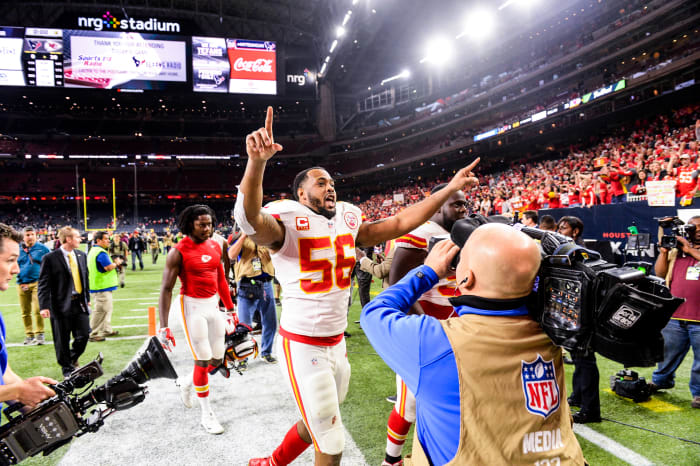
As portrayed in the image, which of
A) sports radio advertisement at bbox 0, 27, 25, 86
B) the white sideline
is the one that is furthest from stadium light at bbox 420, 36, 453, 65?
the white sideline

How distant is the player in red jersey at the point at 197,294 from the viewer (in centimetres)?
414

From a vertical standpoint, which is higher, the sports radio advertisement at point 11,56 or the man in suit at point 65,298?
the sports radio advertisement at point 11,56

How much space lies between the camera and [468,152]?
33688 mm

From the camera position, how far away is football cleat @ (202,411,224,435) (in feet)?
12.3

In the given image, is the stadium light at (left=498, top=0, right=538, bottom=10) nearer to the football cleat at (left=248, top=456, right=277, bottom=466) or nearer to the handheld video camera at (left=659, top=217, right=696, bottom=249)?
the handheld video camera at (left=659, top=217, right=696, bottom=249)

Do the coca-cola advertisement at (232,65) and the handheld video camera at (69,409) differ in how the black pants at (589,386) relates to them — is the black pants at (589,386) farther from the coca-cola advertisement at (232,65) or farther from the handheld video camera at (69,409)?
the coca-cola advertisement at (232,65)

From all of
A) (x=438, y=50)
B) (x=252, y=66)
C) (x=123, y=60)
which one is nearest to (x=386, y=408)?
(x=252, y=66)

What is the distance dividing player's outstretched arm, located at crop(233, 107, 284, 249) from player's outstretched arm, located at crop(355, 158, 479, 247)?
2.42 feet

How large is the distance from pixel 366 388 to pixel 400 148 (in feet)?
133

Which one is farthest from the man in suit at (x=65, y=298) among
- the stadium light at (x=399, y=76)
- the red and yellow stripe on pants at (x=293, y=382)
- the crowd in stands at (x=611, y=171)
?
the stadium light at (x=399, y=76)

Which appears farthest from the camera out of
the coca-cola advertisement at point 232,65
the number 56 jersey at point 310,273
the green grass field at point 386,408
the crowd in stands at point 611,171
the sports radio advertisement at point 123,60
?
the coca-cola advertisement at point 232,65

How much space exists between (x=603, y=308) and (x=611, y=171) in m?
11.4

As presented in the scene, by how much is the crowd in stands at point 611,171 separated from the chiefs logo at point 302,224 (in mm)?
2177

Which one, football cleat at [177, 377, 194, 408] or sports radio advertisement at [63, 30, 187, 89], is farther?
sports radio advertisement at [63, 30, 187, 89]
